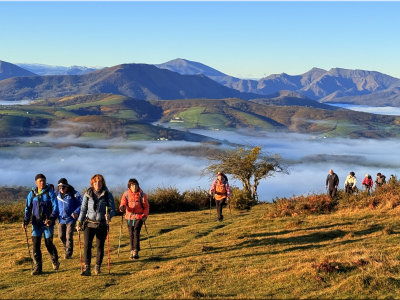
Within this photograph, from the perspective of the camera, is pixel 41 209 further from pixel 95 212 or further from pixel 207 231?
pixel 207 231

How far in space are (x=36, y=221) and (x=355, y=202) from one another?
14.1m

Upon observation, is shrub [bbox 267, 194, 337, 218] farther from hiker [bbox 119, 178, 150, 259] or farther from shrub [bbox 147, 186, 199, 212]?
shrub [bbox 147, 186, 199, 212]

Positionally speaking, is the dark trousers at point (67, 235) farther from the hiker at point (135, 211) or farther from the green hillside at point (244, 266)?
the hiker at point (135, 211)

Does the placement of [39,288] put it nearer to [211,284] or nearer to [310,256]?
[211,284]

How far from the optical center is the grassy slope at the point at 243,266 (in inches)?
336

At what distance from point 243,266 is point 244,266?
0.08 feet

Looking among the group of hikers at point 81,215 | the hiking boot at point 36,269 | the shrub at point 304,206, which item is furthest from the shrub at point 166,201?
the hiking boot at point 36,269

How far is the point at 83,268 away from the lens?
1092 cm

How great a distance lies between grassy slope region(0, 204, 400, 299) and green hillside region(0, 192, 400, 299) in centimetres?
2

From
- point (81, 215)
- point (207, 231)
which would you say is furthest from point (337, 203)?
point (81, 215)

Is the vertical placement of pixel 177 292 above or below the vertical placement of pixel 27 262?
above

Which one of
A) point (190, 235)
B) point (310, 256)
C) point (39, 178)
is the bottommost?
point (190, 235)

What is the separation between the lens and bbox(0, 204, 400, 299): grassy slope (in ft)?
28.0

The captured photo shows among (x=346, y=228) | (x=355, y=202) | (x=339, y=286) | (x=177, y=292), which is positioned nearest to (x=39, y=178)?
(x=177, y=292)
